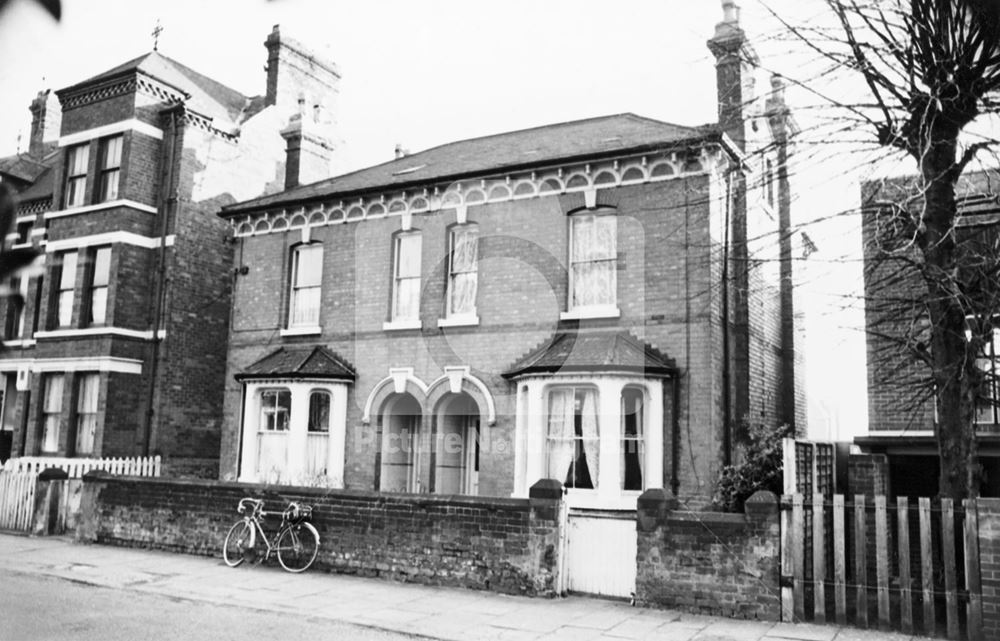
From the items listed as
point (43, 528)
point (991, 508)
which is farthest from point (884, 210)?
point (43, 528)

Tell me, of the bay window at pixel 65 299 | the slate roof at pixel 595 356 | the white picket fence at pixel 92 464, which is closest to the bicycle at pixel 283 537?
the slate roof at pixel 595 356

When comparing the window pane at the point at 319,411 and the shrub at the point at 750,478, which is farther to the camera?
the window pane at the point at 319,411

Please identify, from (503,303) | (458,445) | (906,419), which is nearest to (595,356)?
(503,303)

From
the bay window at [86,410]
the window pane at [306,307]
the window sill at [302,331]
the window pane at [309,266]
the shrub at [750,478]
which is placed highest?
the window pane at [309,266]

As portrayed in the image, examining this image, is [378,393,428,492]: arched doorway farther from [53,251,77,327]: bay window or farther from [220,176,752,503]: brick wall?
[53,251,77,327]: bay window

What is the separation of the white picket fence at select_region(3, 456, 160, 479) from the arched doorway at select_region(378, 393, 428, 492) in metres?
5.69

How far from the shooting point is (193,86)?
75.8ft

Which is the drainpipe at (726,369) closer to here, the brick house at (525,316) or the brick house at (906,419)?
the brick house at (525,316)

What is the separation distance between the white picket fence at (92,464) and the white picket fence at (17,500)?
1485mm

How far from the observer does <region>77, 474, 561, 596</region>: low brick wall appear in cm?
1062

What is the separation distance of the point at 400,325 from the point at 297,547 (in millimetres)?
6247

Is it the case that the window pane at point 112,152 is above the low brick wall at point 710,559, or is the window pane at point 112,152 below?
above

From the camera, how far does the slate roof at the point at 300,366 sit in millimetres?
17859

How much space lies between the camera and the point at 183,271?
21.2 m
